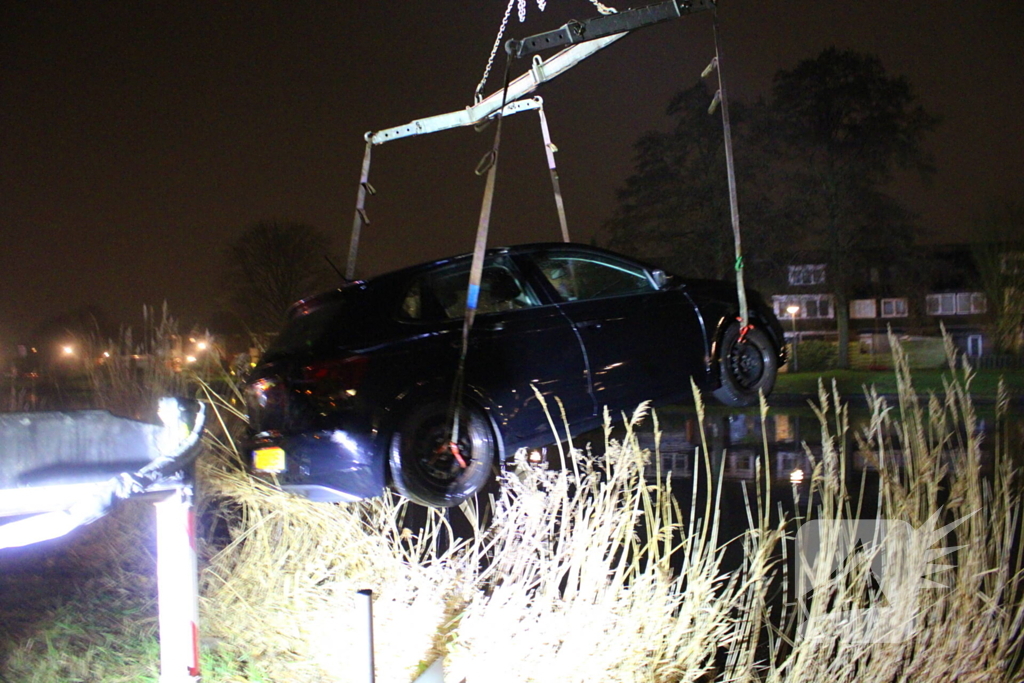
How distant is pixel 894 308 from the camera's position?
29.8 metres

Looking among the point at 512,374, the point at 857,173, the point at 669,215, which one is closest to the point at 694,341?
the point at 512,374

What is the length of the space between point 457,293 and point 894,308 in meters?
28.1

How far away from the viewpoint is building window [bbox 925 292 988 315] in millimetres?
24295

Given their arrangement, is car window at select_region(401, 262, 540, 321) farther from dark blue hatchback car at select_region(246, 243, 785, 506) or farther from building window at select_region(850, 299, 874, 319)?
building window at select_region(850, 299, 874, 319)

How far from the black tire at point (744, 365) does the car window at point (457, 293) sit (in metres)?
1.58

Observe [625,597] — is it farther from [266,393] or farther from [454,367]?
[266,393]

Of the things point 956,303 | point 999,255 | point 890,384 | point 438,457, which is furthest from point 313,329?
point 956,303

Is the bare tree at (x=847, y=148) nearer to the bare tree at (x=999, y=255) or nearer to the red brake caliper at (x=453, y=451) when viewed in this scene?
the bare tree at (x=999, y=255)

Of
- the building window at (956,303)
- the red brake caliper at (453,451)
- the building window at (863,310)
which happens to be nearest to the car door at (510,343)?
the red brake caliper at (453,451)

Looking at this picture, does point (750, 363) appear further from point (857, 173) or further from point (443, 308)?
point (857, 173)

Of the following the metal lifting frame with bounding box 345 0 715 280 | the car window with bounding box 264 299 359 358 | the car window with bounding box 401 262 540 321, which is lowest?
the car window with bounding box 264 299 359 358

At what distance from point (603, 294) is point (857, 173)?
16.6 m

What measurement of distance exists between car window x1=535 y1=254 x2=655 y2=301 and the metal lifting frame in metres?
0.47

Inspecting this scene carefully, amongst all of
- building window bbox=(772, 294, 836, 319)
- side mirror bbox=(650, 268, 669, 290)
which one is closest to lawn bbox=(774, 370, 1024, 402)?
building window bbox=(772, 294, 836, 319)
